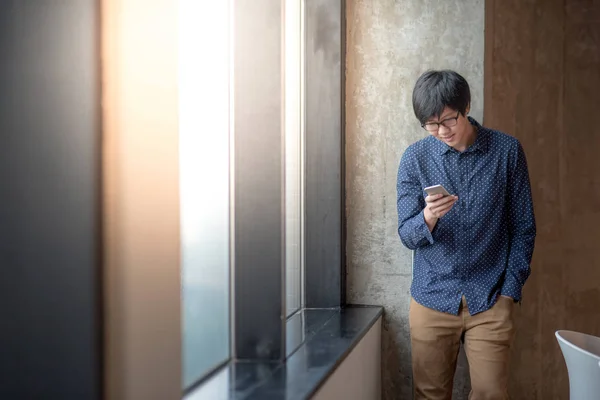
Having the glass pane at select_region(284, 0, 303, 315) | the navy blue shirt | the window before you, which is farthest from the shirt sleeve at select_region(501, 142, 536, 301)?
the glass pane at select_region(284, 0, 303, 315)

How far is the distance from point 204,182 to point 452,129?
1139 mm

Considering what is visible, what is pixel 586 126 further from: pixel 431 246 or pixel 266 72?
pixel 266 72

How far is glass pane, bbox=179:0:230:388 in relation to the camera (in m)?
2.25

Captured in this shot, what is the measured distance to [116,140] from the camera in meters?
1.10

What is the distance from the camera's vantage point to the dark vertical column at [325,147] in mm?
3691

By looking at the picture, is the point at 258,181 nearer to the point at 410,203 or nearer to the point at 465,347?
the point at 410,203

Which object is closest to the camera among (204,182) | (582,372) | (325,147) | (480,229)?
(582,372)

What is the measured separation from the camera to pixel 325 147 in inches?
Answer: 146

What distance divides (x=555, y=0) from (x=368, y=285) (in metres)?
2.14

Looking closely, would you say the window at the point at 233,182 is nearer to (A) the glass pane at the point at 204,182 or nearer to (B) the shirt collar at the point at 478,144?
(A) the glass pane at the point at 204,182

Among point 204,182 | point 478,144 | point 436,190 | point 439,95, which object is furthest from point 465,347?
point 204,182

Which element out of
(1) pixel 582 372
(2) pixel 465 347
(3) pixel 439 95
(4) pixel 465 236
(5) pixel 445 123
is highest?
(3) pixel 439 95

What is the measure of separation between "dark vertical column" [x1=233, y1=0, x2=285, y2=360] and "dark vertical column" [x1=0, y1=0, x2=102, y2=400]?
1.49 meters

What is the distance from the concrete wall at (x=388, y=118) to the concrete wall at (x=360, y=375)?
165 millimetres
